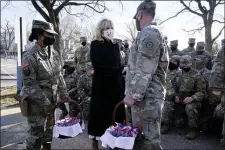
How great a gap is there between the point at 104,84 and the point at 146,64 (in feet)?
4.50

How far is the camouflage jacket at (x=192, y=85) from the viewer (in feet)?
18.3

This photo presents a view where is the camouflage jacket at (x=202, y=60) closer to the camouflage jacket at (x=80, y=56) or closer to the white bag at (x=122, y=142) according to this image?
the camouflage jacket at (x=80, y=56)

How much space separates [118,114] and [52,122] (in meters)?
0.98

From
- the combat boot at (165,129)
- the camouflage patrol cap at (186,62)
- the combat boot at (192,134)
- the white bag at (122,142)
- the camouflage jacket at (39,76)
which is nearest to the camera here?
the white bag at (122,142)

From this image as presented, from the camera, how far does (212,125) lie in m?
5.79

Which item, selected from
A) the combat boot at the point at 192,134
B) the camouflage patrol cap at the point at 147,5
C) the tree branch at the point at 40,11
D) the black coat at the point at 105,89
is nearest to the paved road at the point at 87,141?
the combat boot at the point at 192,134

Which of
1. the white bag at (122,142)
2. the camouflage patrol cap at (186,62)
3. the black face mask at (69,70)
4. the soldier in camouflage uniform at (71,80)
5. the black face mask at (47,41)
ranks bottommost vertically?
the white bag at (122,142)

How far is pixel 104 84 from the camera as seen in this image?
4199 mm

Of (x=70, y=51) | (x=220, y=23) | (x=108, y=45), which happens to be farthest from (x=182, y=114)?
(x=70, y=51)

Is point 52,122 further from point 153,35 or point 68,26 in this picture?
point 68,26

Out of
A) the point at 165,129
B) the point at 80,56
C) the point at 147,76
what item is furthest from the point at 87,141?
the point at 80,56

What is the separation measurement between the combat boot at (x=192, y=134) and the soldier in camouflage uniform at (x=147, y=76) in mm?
2544

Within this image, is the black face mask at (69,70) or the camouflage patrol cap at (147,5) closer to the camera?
the camouflage patrol cap at (147,5)

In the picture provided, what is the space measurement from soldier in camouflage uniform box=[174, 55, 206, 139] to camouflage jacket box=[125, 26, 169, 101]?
8.61 ft
